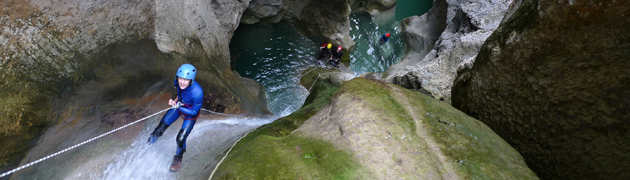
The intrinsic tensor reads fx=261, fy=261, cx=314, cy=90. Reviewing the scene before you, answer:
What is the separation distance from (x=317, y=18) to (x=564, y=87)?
14355 millimetres

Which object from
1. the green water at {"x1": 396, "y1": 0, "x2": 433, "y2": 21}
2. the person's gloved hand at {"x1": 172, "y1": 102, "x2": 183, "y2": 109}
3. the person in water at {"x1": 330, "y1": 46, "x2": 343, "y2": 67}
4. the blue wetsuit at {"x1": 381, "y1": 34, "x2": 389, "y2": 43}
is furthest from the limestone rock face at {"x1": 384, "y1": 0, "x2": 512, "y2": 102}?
the green water at {"x1": 396, "y1": 0, "x2": 433, "y2": 21}

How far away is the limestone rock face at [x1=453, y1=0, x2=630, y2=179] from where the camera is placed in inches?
126

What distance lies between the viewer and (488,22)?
10.3 meters

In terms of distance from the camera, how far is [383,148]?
3.75m

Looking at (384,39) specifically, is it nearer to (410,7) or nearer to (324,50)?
(324,50)

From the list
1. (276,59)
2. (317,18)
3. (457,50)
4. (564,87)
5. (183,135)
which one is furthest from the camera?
(317,18)

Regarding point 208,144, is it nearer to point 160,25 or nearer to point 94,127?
point 94,127

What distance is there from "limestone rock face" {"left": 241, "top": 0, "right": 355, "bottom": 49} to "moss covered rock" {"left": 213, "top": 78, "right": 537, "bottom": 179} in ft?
40.0

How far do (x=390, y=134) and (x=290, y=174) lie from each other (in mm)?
1639

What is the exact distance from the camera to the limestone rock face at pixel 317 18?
1606 centimetres

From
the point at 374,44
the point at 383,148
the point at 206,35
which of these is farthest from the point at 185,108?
the point at 374,44

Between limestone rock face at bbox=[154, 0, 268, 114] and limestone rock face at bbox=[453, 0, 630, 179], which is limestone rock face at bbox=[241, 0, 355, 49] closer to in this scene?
limestone rock face at bbox=[154, 0, 268, 114]

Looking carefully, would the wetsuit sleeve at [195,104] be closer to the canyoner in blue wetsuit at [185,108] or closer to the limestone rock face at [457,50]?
the canyoner in blue wetsuit at [185,108]

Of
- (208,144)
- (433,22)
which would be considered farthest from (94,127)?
(433,22)
